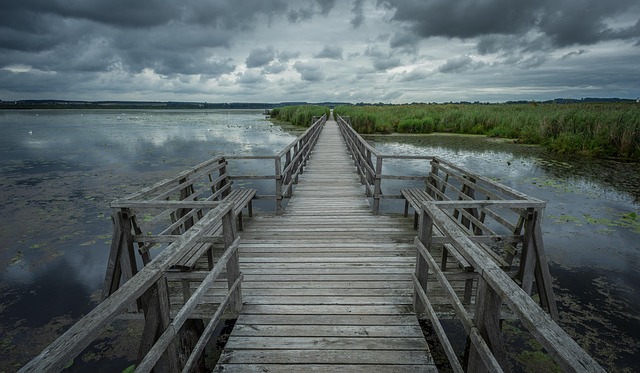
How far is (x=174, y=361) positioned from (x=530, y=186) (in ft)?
41.2

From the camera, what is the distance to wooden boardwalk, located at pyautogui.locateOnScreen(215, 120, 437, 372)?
9.37 feet

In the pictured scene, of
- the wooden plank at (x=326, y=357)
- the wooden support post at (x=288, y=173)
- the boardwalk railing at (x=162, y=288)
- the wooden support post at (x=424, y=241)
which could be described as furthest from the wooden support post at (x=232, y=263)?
the wooden support post at (x=288, y=173)

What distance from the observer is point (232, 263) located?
326cm

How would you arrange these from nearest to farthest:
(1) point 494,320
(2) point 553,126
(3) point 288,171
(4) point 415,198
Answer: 1. (1) point 494,320
2. (4) point 415,198
3. (3) point 288,171
4. (2) point 553,126

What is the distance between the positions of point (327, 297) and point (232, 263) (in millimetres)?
1188

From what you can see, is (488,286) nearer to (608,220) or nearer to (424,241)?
(424,241)

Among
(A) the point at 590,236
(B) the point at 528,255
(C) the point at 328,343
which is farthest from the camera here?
(A) the point at 590,236

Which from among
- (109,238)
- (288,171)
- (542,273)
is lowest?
(109,238)

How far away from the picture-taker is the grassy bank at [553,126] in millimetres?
15250

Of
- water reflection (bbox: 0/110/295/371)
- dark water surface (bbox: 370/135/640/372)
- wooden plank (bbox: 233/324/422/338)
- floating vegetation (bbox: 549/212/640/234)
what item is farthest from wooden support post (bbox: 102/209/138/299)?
floating vegetation (bbox: 549/212/640/234)

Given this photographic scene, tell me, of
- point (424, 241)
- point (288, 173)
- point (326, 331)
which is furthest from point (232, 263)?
point (288, 173)

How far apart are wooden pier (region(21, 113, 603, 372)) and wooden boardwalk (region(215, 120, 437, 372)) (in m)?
0.01

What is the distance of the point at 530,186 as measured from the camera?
11516 mm

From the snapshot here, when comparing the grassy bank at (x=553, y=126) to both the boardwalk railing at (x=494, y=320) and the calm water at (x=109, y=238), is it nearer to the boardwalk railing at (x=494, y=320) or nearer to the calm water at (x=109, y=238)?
the calm water at (x=109, y=238)
